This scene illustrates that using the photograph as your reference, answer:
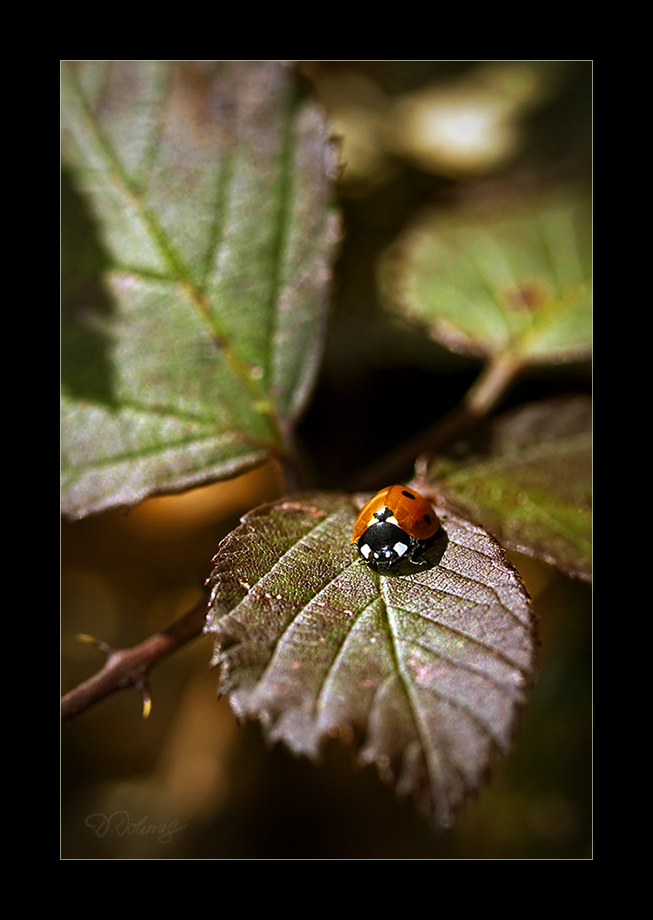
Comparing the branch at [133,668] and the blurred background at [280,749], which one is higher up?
the branch at [133,668]

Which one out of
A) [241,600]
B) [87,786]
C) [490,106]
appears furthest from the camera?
[490,106]

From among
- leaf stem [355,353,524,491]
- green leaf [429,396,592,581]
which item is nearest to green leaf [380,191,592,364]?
leaf stem [355,353,524,491]

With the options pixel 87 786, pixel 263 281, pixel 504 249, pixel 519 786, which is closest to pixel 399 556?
pixel 263 281

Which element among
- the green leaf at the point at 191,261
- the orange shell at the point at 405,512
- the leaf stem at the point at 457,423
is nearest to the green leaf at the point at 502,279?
the leaf stem at the point at 457,423

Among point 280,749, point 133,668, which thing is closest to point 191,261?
point 133,668

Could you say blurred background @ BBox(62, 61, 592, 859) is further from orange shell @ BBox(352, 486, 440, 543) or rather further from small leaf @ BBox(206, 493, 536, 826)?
small leaf @ BBox(206, 493, 536, 826)

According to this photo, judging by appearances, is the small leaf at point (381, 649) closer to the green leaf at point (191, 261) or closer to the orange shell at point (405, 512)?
the orange shell at point (405, 512)

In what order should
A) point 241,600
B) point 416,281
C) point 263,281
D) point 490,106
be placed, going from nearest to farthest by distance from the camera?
point 241,600
point 263,281
point 416,281
point 490,106
